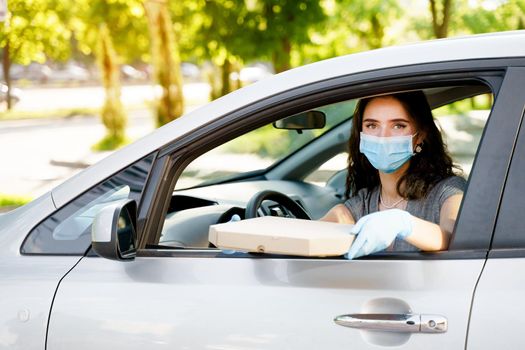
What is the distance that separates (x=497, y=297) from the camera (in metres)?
2.27

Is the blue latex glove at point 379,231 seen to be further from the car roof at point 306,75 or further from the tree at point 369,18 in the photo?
the tree at point 369,18

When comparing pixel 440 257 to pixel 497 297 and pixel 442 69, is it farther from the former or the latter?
pixel 442 69

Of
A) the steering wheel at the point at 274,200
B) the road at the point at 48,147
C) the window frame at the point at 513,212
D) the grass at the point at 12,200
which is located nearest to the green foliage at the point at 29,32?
the grass at the point at 12,200

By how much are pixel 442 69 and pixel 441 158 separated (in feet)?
1.66

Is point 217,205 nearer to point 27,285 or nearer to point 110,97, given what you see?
point 27,285

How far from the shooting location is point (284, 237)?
2.45 metres

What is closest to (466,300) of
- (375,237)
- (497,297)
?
(497,297)

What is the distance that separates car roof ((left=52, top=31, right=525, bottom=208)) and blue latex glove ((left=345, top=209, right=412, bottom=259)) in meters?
0.40

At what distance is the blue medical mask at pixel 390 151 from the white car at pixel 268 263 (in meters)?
0.20

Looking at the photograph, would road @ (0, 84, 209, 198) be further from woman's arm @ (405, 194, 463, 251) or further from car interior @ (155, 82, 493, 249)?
woman's arm @ (405, 194, 463, 251)

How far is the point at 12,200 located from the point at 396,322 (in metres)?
10.5

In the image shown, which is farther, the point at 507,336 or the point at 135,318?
the point at 135,318

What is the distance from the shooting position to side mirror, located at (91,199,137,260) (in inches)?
100.0

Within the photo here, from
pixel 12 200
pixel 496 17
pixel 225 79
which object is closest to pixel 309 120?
pixel 12 200
